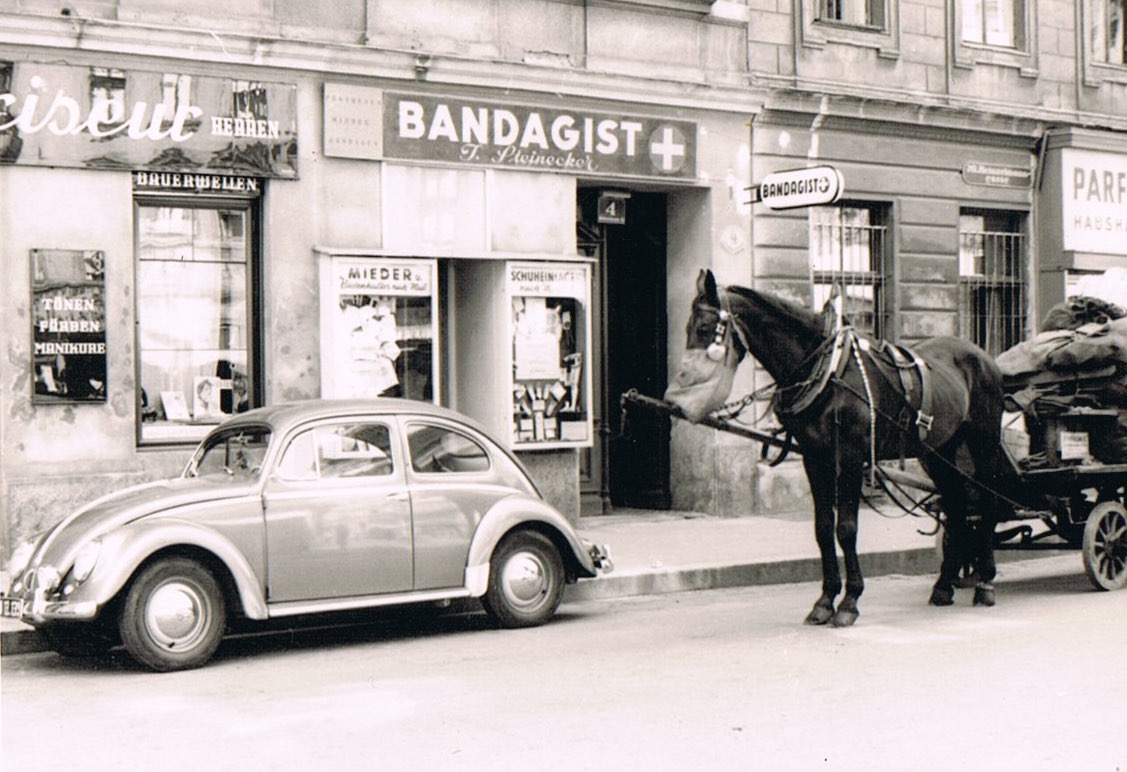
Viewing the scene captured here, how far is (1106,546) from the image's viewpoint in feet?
36.6

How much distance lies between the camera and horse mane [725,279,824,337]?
Result: 9734 mm

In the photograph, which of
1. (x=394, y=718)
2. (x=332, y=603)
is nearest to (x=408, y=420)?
(x=332, y=603)

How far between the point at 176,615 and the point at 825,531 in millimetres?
4103

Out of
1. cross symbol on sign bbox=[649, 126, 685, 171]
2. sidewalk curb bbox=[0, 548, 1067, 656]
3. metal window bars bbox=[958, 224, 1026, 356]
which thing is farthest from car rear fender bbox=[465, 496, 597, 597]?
metal window bars bbox=[958, 224, 1026, 356]

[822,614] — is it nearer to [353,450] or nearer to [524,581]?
[524,581]

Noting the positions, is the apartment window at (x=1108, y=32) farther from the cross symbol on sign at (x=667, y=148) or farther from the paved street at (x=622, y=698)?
the paved street at (x=622, y=698)

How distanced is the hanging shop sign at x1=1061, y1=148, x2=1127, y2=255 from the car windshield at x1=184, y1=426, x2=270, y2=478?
13.1 metres

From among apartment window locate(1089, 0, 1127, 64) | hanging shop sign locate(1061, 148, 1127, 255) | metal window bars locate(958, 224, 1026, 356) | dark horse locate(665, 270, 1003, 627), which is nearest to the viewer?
dark horse locate(665, 270, 1003, 627)

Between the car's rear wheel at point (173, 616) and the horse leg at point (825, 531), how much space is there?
149 inches

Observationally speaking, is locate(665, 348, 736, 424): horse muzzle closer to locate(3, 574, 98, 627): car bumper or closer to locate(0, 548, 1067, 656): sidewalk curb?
locate(0, 548, 1067, 656): sidewalk curb

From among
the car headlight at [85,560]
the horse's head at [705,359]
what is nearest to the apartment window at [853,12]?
the horse's head at [705,359]

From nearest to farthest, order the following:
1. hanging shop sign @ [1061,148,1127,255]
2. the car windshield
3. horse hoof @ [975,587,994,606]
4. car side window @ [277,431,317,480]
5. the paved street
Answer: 1. the paved street
2. car side window @ [277,431,317,480]
3. the car windshield
4. horse hoof @ [975,587,994,606]
5. hanging shop sign @ [1061,148,1127,255]

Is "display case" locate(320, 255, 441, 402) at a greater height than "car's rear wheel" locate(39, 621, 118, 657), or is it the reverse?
"display case" locate(320, 255, 441, 402)

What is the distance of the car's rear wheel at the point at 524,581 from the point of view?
33.0 ft
